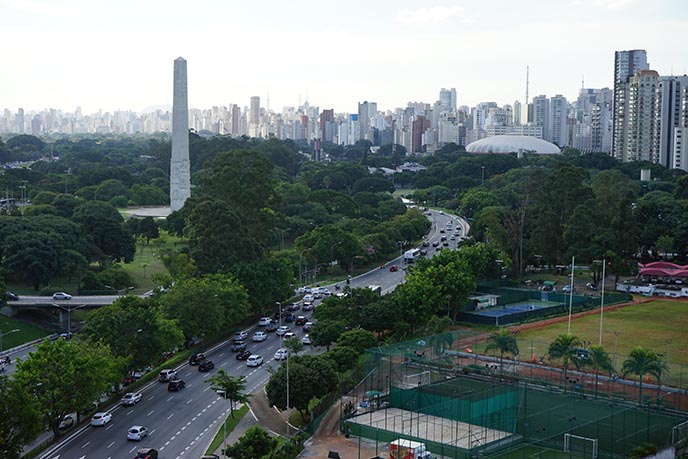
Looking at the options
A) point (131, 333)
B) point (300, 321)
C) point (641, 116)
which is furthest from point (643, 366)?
point (641, 116)

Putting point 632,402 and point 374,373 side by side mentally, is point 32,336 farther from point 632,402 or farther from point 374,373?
point 632,402

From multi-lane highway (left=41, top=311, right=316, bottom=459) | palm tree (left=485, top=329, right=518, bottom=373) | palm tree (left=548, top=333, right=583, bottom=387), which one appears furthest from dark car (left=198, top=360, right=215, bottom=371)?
palm tree (left=548, top=333, right=583, bottom=387)

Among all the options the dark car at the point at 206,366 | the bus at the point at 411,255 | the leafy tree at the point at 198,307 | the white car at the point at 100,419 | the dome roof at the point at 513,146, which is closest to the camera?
the white car at the point at 100,419

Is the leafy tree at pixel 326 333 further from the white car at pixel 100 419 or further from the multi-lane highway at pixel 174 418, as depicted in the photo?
the white car at pixel 100 419

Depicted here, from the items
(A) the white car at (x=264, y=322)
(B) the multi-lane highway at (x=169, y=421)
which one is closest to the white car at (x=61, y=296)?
(A) the white car at (x=264, y=322)

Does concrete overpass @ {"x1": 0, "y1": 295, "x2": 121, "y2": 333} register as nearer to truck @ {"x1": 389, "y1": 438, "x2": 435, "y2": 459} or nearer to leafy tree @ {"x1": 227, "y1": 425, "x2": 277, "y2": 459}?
leafy tree @ {"x1": 227, "y1": 425, "x2": 277, "y2": 459}

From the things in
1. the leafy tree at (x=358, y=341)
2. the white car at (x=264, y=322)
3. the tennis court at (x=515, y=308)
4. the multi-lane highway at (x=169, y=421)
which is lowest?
the multi-lane highway at (x=169, y=421)
